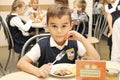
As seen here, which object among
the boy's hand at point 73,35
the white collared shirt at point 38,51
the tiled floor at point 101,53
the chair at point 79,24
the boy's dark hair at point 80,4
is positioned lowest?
the tiled floor at point 101,53

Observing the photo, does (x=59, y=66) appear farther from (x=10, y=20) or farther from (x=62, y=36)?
(x=10, y=20)

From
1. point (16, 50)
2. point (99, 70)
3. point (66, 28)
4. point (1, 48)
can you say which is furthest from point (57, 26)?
point (1, 48)

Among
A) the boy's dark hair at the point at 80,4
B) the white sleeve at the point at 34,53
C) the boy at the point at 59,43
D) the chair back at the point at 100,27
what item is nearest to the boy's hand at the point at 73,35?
the boy at the point at 59,43

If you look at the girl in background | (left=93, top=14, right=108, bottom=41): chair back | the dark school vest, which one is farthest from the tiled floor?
the dark school vest

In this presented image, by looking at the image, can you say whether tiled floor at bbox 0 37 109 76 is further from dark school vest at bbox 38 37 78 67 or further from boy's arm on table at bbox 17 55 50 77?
boy's arm on table at bbox 17 55 50 77

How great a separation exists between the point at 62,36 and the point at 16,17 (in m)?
2.00

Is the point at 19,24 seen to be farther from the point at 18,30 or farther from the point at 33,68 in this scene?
the point at 33,68

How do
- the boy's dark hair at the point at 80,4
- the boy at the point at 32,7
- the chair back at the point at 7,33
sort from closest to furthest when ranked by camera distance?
the chair back at the point at 7,33
the boy's dark hair at the point at 80,4
the boy at the point at 32,7

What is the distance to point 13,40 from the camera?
354 cm

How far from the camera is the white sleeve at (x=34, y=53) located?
1.71 meters

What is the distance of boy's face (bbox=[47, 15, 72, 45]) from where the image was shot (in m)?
1.72

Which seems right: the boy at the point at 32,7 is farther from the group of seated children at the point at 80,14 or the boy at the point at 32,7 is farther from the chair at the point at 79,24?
the chair at the point at 79,24

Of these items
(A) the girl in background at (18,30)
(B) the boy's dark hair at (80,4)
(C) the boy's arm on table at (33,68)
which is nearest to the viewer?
(C) the boy's arm on table at (33,68)

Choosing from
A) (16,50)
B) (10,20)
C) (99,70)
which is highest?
(99,70)
